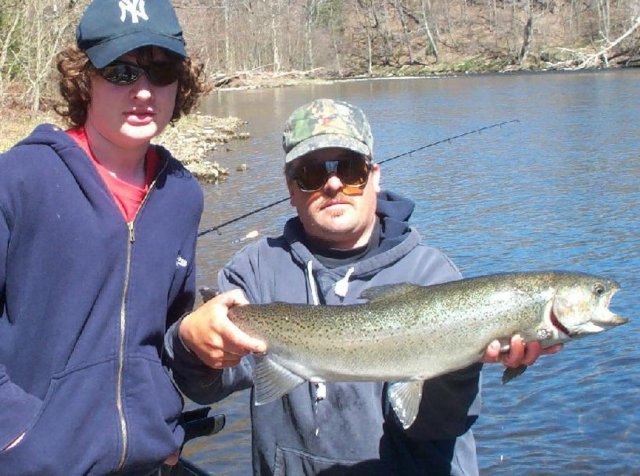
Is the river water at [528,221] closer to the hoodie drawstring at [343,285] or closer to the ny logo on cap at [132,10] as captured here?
the hoodie drawstring at [343,285]

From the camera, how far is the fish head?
3.17m

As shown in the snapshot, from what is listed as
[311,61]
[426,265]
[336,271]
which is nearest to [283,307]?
[336,271]

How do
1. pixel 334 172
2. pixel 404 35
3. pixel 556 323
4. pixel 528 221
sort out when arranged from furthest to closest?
pixel 404 35, pixel 528 221, pixel 334 172, pixel 556 323

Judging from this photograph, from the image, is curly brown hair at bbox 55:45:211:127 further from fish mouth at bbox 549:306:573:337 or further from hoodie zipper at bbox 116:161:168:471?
fish mouth at bbox 549:306:573:337

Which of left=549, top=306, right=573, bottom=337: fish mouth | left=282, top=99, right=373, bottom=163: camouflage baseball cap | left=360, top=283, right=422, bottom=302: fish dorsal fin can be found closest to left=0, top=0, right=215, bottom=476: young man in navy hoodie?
left=282, top=99, right=373, bottom=163: camouflage baseball cap

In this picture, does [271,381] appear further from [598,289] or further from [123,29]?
[123,29]

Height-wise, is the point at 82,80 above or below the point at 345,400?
above

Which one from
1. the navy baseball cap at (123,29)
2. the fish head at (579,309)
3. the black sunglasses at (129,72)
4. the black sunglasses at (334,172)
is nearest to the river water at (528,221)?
the fish head at (579,309)

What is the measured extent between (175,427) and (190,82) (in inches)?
51.9

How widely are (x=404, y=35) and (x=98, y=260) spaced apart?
327ft

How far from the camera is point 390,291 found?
125 inches

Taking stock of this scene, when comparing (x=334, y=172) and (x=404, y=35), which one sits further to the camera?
(x=404, y=35)

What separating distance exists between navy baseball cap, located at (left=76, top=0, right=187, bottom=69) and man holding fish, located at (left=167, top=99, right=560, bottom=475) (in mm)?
643

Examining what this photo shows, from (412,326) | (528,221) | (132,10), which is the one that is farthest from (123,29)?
(528,221)
